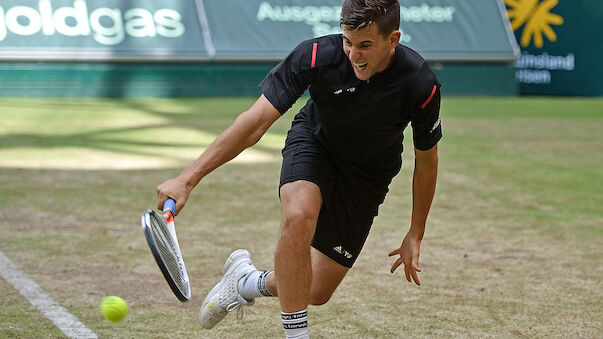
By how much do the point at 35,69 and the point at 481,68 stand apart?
31.8 feet

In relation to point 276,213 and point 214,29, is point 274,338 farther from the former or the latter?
point 214,29

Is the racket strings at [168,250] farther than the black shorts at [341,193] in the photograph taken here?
No

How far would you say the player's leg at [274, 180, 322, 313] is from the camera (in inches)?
134

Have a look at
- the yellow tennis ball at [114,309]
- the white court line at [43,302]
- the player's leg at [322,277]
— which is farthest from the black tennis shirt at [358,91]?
the white court line at [43,302]

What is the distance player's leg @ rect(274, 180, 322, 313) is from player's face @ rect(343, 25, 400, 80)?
57cm

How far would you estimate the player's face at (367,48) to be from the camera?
11.0 feet

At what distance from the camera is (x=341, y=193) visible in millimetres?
3863

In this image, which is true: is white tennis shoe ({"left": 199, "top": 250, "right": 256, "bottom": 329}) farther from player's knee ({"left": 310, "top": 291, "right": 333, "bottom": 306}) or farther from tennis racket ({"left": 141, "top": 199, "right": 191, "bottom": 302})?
tennis racket ({"left": 141, "top": 199, "right": 191, "bottom": 302})

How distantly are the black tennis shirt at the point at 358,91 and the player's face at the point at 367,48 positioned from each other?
88 mm

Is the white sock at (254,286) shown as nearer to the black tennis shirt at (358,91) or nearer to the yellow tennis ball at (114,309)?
the yellow tennis ball at (114,309)

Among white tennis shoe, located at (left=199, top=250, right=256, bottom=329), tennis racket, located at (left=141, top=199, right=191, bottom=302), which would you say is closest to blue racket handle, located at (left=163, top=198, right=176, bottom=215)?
tennis racket, located at (left=141, top=199, right=191, bottom=302)

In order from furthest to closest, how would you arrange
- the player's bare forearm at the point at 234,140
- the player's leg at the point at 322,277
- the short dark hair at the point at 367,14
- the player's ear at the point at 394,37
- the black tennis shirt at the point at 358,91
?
the player's leg at the point at 322,277
the black tennis shirt at the point at 358,91
the player's ear at the point at 394,37
the short dark hair at the point at 367,14
the player's bare forearm at the point at 234,140

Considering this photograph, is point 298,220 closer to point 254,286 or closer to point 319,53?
point 319,53

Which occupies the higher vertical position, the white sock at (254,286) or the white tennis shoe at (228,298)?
the white sock at (254,286)
